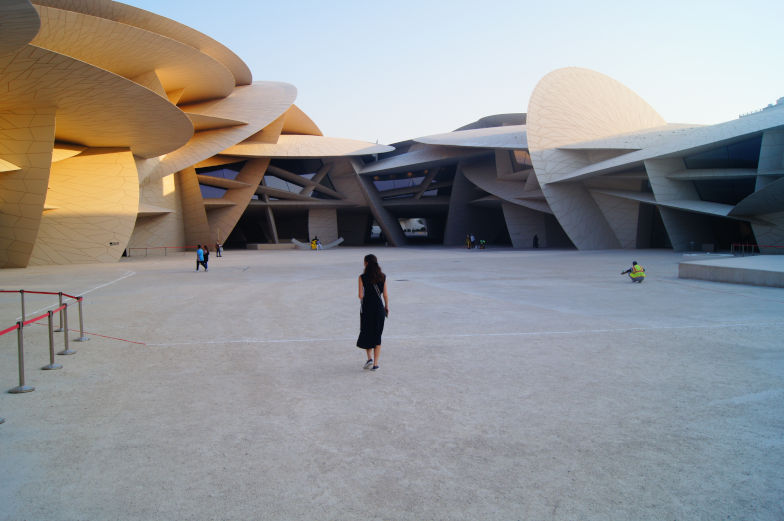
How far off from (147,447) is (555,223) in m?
34.8

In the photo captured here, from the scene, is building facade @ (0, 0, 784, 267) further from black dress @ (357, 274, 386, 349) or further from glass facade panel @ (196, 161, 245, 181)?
black dress @ (357, 274, 386, 349)

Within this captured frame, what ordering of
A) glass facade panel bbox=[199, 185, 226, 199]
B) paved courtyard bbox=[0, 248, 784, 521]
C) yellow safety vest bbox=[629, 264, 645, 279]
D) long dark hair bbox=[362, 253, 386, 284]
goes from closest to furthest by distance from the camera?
1. paved courtyard bbox=[0, 248, 784, 521]
2. long dark hair bbox=[362, 253, 386, 284]
3. yellow safety vest bbox=[629, 264, 645, 279]
4. glass facade panel bbox=[199, 185, 226, 199]

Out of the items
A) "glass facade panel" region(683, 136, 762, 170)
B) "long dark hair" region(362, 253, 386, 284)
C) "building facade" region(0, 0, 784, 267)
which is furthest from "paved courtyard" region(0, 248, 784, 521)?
"glass facade panel" region(683, 136, 762, 170)

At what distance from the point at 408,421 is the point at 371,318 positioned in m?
1.60

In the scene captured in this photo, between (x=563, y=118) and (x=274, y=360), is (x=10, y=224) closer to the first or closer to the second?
(x=274, y=360)

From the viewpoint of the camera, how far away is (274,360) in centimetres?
536

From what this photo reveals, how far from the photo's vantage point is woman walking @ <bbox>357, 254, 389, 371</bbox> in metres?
5.00

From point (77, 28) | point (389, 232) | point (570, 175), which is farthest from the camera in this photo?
point (389, 232)

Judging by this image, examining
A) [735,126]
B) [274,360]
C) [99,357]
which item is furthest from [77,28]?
[735,126]

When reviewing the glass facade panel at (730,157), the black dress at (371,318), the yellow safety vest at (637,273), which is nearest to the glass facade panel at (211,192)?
the glass facade panel at (730,157)

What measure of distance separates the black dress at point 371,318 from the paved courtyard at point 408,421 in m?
0.35

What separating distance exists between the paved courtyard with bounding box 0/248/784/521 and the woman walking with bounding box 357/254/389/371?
11.2 inches

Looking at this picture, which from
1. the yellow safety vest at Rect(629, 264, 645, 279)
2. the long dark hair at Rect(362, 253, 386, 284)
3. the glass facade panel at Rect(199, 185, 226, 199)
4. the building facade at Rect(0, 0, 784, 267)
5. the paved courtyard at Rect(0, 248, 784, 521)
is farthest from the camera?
the glass facade panel at Rect(199, 185, 226, 199)

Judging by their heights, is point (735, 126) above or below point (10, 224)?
above
